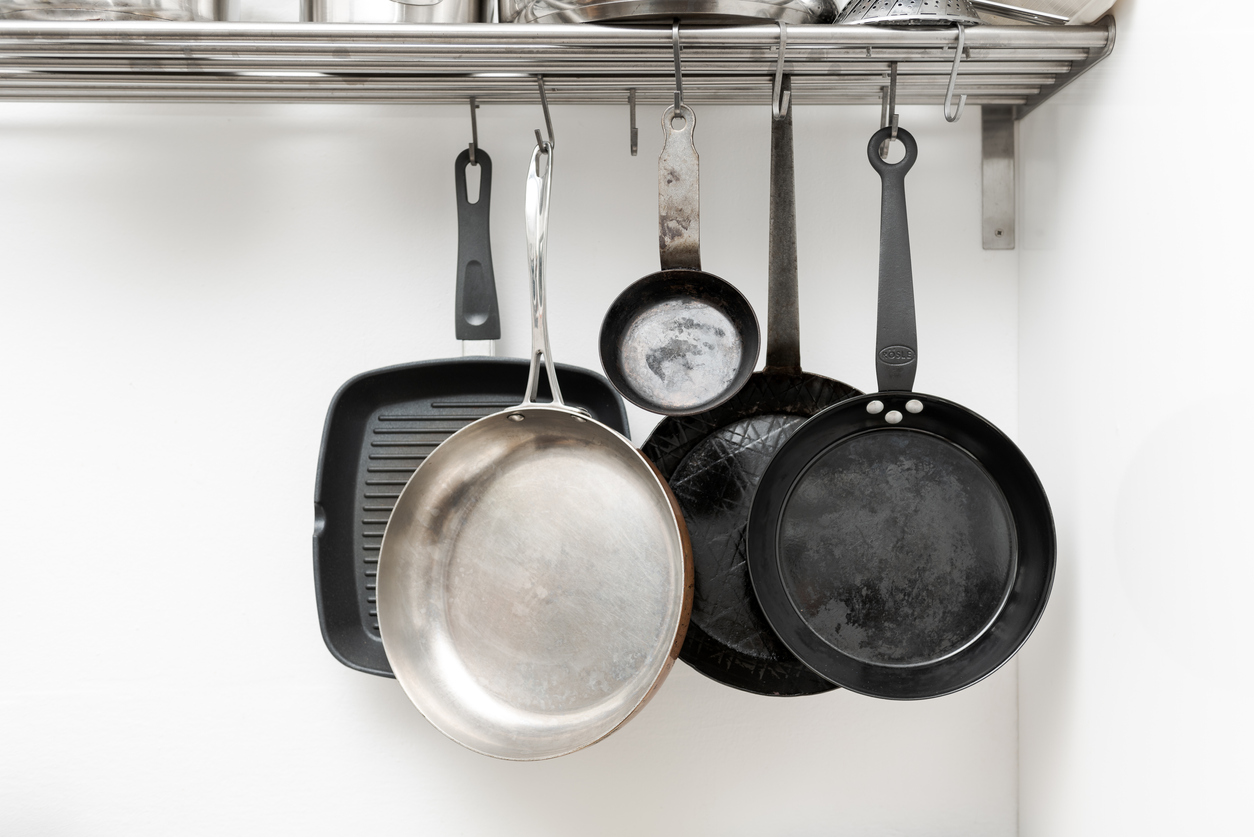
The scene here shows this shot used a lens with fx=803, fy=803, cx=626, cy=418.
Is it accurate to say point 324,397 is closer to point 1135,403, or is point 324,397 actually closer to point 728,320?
point 728,320

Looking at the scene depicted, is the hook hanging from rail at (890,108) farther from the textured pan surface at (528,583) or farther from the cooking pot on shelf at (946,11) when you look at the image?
the textured pan surface at (528,583)

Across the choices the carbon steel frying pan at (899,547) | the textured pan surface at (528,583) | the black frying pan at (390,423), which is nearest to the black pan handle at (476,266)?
the black frying pan at (390,423)

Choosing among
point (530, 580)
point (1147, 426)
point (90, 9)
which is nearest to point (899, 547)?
point (1147, 426)

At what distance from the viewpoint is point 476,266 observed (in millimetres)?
800

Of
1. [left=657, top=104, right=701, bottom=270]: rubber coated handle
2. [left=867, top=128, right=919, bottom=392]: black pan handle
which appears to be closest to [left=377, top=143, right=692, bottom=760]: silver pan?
[left=657, top=104, right=701, bottom=270]: rubber coated handle

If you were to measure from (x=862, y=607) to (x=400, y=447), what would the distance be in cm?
48

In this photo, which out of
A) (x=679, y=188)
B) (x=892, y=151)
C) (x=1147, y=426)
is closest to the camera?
(x=1147, y=426)

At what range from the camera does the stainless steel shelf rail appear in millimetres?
634

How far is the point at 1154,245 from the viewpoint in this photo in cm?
58

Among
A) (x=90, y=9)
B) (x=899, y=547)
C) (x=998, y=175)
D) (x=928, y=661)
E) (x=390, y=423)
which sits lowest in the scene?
(x=928, y=661)

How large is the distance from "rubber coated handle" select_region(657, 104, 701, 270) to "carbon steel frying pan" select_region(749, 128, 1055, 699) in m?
0.20

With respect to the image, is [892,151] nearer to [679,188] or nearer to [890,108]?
[890,108]

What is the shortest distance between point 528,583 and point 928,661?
38 cm

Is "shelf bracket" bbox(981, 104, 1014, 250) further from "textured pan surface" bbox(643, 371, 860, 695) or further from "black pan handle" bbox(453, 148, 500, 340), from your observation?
"black pan handle" bbox(453, 148, 500, 340)
